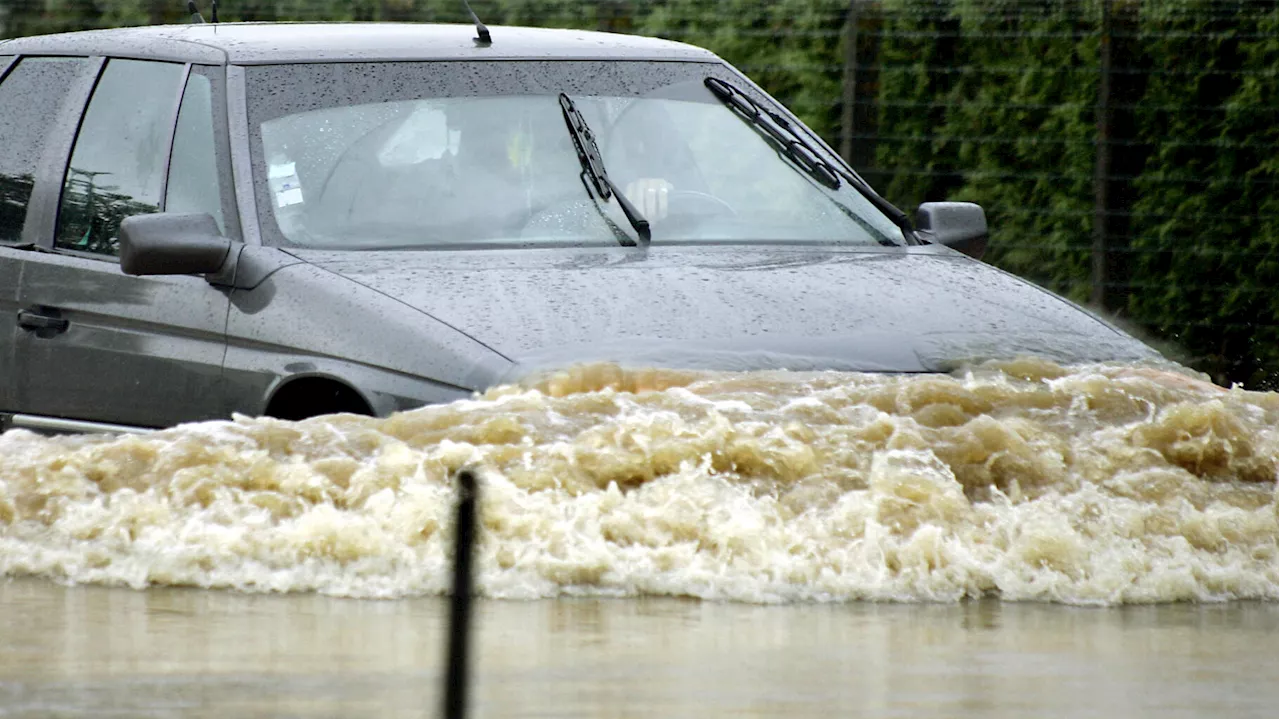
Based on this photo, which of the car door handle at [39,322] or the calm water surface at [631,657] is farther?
the car door handle at [39,322]

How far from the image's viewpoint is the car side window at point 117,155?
7.28 meters

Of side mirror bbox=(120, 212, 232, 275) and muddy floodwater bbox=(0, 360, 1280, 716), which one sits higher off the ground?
side mirror bbox=(120, 212, 232, 275)

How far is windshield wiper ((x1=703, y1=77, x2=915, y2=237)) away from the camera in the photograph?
25.4 feet

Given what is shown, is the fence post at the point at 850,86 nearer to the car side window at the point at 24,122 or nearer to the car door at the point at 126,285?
the car side window at the point at 24,122

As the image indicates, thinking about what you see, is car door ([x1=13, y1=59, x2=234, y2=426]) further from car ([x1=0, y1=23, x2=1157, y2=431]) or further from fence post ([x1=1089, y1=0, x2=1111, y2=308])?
fence post ([x1=1089, y1=0, x2=1111, y2=308])

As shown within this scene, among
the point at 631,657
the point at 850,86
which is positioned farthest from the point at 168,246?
the point at 850,86

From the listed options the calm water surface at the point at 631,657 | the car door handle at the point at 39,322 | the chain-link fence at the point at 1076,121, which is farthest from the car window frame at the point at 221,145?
the chain-link fence at the point at 1076,121

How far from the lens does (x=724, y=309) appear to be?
636cm

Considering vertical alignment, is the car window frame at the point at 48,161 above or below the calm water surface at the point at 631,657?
above

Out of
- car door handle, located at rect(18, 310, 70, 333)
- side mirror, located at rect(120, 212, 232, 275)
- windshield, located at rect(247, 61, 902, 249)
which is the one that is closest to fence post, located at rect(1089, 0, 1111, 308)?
windshield, located at rect(247, 61, 902, 249)

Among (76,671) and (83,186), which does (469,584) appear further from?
(83,186)

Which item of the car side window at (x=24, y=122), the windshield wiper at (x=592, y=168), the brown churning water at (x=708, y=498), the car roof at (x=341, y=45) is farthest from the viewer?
the car side window at (x=24, y=122)

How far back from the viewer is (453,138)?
7.16 metres

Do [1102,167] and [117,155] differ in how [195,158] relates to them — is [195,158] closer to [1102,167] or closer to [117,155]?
[117,155]
